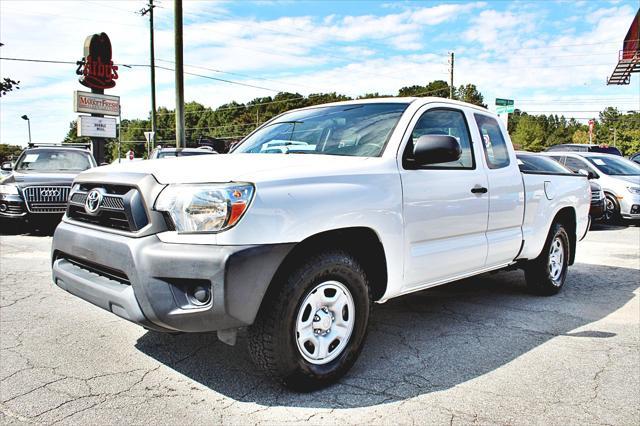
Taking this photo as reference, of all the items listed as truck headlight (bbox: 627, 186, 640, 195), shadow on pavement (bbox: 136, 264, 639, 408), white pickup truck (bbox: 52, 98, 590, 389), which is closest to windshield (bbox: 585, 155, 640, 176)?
truck headlight (bbox: 627, 186, 640, 195)

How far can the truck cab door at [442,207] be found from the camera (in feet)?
11.7

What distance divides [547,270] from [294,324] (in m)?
3.58

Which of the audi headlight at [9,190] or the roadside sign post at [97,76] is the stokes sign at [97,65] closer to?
the roadside sign post at [97,76]

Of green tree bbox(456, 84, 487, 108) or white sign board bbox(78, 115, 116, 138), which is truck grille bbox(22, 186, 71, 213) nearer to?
white sign board bbox(78, 115, 116, 138)

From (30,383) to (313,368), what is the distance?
1726 millimetres

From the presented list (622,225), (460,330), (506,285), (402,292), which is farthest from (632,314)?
(622,225)

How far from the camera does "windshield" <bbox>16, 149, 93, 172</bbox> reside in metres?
10.3

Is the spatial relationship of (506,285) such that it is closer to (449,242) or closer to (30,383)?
(449,242)

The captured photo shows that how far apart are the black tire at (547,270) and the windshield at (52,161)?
28.6ft

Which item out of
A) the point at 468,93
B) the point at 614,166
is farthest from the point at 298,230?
the point at 468,93

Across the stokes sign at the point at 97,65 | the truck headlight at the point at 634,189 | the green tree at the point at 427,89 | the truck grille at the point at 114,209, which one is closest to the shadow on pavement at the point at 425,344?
the truck grille at the point at 114,209

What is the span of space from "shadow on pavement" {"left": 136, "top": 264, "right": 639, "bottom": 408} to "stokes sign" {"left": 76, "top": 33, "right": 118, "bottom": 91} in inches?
590

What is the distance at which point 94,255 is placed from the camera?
118 inches

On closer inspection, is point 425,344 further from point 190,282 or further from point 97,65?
point 97,65
